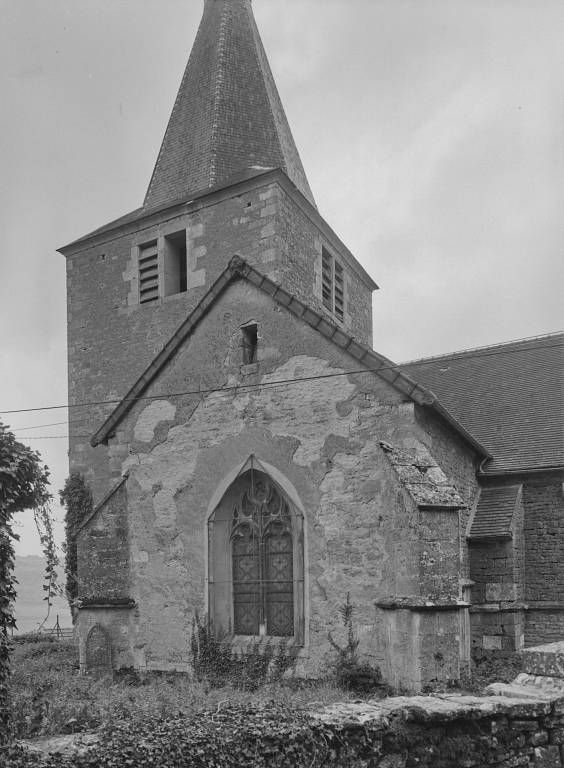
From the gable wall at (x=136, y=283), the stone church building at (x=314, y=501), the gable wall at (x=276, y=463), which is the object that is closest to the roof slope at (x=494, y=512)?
the stone church building at (x=314, y=501)

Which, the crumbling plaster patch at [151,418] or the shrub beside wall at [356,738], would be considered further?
the crumbling plaster patch at [151,418]

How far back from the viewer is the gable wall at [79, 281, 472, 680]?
35.7ft

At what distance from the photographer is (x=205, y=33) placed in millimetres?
24734

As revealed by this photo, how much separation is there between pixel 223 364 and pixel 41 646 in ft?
34.6

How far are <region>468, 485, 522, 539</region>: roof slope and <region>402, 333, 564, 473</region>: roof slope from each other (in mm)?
428

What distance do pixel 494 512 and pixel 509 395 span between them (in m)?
4.02

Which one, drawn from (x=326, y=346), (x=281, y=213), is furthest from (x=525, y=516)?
(x=281, y=213)

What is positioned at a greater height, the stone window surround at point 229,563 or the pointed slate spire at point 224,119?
the pointed slate spire at point 224,119

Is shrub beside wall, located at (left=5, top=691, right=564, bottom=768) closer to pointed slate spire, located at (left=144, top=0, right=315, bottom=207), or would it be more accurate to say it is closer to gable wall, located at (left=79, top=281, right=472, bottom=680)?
gable wall, located at (left=79, top=281, right=472, bottom=680)

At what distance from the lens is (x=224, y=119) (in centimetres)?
2261

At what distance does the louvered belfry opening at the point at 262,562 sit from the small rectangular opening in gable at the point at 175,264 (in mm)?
9994

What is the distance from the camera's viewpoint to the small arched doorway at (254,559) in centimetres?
1193

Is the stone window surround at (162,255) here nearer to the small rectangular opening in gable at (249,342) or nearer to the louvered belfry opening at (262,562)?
the small rectangular opening in gable at (249,342)

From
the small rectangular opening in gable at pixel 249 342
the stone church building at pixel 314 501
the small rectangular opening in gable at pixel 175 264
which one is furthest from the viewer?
the small rectangular opening in gable at pixel 175 264
